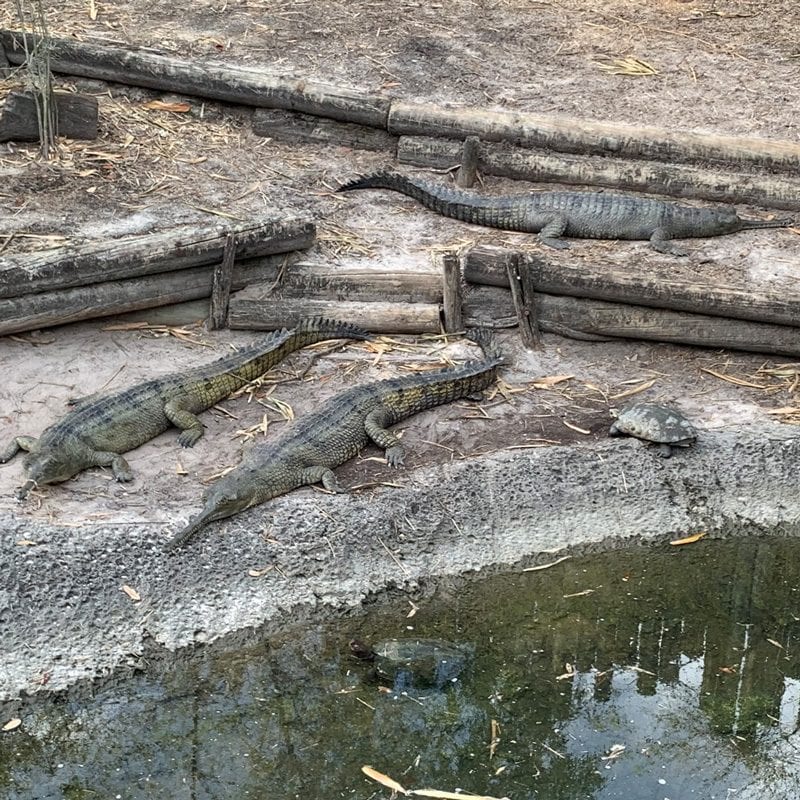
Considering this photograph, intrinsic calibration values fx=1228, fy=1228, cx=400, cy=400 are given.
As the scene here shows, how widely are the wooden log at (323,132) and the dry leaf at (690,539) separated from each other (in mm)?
4306

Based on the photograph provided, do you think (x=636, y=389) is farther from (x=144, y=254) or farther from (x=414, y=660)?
(x=144, y=254)

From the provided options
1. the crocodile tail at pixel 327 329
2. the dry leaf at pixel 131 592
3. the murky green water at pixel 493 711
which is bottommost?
the murky green water at pixel 493 711

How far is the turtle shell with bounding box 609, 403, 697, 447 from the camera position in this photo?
245 inches

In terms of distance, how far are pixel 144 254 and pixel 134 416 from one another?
1216 millimetres

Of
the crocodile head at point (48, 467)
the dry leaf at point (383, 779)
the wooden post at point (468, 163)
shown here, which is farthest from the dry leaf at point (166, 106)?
the dry leaf at point (383, 779)

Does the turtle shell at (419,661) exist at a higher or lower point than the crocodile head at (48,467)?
lower

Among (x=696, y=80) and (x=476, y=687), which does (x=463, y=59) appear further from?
(x=476, y=687)

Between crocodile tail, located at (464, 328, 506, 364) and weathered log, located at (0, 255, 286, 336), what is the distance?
4.60ft

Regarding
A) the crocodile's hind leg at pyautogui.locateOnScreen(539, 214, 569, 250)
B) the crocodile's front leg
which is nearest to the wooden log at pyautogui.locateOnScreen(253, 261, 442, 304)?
the crocodile's hind leg at pyautogui.locateOnScreen(539, 214, 569, 250)

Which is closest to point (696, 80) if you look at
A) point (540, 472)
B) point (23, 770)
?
point (540, 472)

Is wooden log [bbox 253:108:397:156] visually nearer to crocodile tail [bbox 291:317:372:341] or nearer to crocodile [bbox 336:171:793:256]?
crocodile [bbox 336:171:793:256]

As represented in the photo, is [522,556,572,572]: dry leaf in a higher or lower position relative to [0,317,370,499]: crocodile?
lower

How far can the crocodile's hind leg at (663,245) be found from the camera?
8.12 metres

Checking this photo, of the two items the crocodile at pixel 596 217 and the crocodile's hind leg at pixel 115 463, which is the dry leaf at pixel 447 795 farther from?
the crocodile at pixel 596 217
